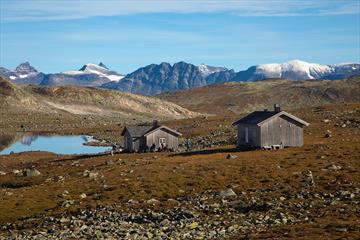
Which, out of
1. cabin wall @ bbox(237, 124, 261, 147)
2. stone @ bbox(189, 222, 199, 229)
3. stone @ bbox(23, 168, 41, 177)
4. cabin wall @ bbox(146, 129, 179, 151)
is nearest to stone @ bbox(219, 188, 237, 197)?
stone @ bbox(189, 222, 199, 229)

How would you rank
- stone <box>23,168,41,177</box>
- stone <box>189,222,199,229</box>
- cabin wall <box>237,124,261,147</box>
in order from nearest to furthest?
1. stone <box>189,222,199,229</box>
2. stone <box>23,168,41,177</box>
3. cabin wall <box>237,124,261,147</box>

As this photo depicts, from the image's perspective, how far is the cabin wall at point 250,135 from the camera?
7444 cm

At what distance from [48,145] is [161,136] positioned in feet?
162

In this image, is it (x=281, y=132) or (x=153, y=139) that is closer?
(x=281, y=132)

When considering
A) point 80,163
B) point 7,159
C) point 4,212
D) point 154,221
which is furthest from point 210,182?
point 7,159

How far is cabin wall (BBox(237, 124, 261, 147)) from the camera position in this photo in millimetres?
74438

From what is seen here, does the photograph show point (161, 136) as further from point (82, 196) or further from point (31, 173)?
point (82, 196)

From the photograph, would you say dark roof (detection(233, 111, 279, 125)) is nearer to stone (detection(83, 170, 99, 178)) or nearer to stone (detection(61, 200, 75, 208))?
stone (detection(83, 170, 99, 178))

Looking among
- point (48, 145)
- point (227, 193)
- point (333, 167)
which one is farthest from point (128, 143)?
point (48, 145)

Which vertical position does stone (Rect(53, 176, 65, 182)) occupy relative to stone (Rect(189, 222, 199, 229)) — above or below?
above

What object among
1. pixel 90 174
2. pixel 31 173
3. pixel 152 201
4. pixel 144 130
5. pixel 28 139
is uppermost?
pixel 144 130

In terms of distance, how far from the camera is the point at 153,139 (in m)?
85.8

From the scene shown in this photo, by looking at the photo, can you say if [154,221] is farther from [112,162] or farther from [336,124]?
[336,124]

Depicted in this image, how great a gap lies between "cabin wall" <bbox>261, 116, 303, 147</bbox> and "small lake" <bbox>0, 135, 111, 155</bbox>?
135ft
